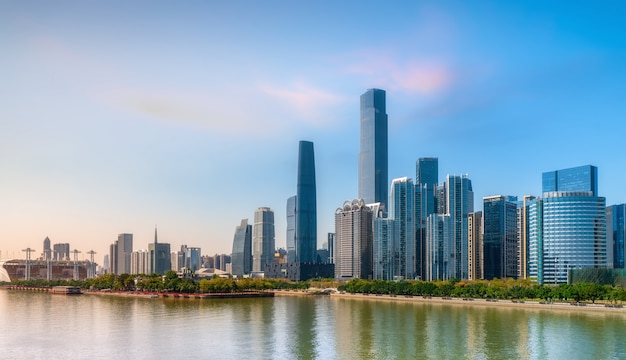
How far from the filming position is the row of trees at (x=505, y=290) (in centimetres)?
10231

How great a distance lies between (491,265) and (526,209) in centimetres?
2178

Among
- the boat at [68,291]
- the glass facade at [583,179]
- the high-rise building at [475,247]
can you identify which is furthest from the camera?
the glass facade at [583,179]

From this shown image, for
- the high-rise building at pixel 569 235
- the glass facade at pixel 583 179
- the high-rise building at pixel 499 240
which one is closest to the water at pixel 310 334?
the high-rise building at pixel 569 235

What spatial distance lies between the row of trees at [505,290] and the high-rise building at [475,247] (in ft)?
88.0

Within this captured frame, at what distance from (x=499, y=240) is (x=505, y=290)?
67.0m

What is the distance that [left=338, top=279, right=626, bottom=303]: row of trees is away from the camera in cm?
10231

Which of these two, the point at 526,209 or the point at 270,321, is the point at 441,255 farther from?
the point at 270,321

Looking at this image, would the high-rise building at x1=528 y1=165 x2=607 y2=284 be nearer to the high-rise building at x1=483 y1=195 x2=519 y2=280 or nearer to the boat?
the high-rise building at x1=483 y1=195 x2=519 y2=280

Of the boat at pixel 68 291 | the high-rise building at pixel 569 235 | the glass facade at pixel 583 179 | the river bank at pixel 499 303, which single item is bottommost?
the boat at pixel 68 291

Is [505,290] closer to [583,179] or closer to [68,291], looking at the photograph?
[583,179]

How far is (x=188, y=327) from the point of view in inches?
2729

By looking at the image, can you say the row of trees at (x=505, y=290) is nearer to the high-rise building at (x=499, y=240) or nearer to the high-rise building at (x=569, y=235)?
the high-rise building at (x=569, y=235)

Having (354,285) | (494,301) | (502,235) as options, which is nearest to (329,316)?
(494,301)

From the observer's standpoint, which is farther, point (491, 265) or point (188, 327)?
point (491, 265)
